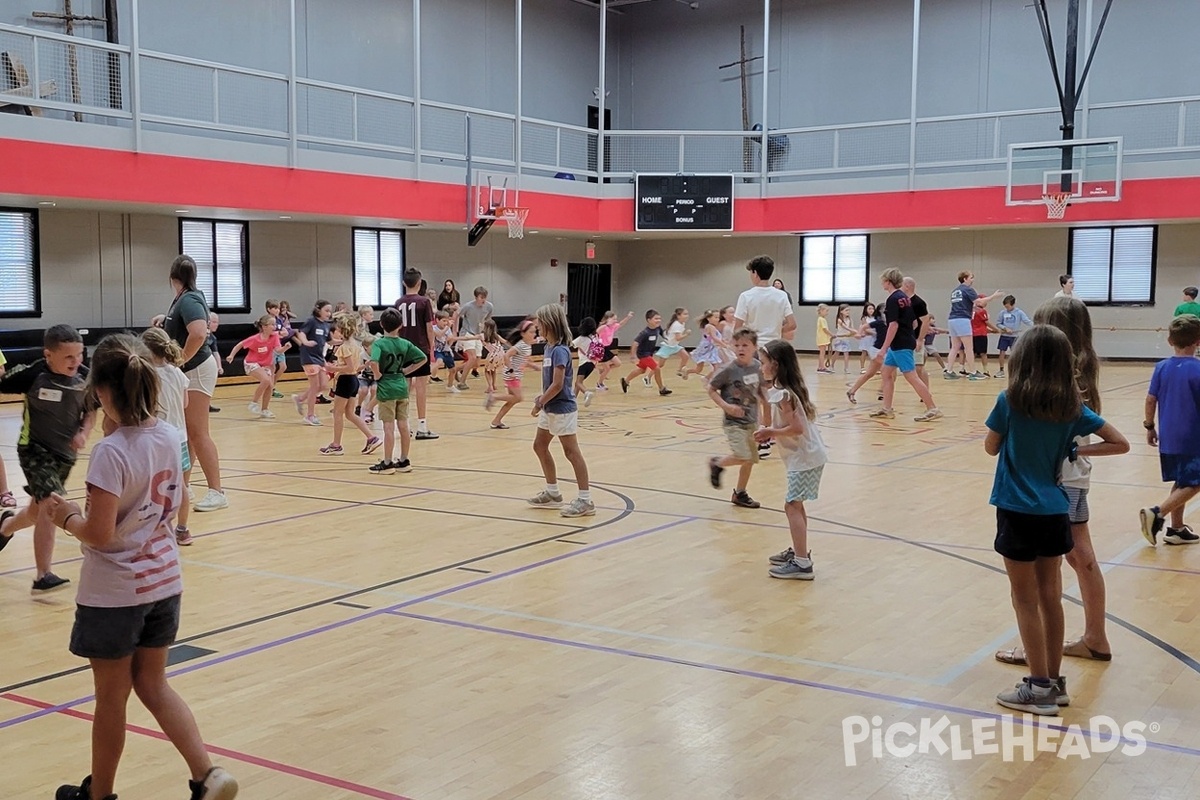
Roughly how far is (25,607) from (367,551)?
2.02 meters

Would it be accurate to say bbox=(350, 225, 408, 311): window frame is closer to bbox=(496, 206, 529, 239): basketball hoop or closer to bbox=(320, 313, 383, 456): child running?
bbox=(496, 206, 529, 239): basketball hoop

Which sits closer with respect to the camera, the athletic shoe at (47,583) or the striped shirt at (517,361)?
the athletic shoe at (47,583)

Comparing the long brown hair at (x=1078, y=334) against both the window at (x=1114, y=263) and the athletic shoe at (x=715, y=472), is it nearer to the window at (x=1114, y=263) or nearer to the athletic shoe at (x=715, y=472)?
the athletic shoe at (x=715, y=472)

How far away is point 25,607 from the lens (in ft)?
19.8

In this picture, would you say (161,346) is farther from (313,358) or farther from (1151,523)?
(313,358)

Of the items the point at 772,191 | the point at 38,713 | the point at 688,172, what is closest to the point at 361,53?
the point at 688,172

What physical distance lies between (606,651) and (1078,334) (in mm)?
2485

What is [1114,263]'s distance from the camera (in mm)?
25078

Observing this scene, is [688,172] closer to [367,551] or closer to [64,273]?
[64,273]

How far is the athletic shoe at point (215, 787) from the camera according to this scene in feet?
11.2

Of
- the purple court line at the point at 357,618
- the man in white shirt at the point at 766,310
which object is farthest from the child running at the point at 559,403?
the man in white shirt at the point at 766,310

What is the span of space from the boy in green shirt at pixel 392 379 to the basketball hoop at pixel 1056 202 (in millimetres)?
15114

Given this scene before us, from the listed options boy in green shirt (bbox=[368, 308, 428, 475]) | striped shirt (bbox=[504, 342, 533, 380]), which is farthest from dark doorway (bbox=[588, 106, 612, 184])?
boy in green shirt (bbox=[368, 308, 428, 475])

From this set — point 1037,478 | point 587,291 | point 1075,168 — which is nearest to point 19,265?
point 587,291
